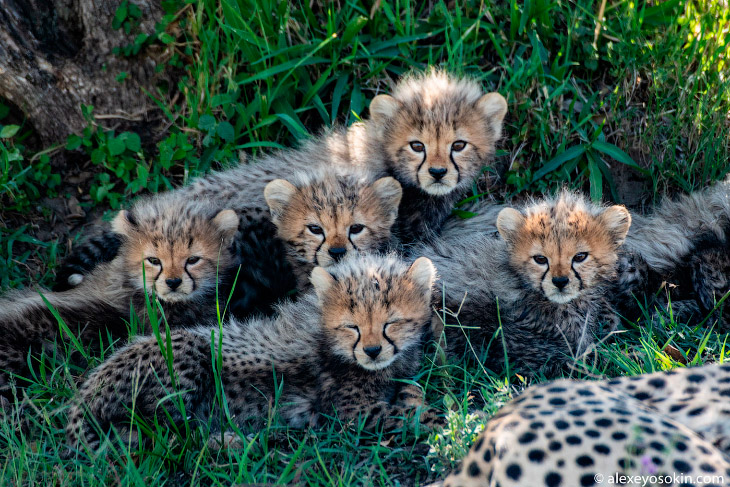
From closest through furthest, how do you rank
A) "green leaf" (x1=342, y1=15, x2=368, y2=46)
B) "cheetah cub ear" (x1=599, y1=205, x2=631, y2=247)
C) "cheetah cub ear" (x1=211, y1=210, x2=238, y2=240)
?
"cheetah cub ear" (x1=599, y1=205, x2=631, y2=247) → "cheetah cub ear" (x1=211, y1=210, x2=238, y2=240) → "green leaf" (x1=342, y1=15, x2=368, y2=46)

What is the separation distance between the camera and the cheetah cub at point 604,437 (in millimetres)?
2055

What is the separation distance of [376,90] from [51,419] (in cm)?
262

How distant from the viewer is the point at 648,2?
4.85m

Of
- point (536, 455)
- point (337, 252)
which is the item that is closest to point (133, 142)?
point (337, 252)

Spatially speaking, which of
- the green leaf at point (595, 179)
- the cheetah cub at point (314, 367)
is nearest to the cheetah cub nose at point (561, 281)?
the cheetah cub at point (314, 367)

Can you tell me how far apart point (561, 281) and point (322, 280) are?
3.53 feet

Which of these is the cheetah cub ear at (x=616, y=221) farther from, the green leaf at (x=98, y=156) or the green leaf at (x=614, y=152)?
the green leaf at (x=98, y=156)

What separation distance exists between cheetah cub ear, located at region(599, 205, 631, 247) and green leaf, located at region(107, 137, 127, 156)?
288 cm

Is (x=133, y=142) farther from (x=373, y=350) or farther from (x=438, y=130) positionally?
(x=373, y=350)

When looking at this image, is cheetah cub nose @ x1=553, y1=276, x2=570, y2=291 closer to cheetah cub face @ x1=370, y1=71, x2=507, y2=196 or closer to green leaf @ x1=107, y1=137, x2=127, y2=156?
cheetah cub face @ x1=370, y1=71, x2=507, y2=196

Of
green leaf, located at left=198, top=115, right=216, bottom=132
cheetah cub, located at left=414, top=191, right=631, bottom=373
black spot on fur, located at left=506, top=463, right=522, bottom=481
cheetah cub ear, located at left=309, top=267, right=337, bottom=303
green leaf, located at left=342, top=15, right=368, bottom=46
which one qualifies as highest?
green leaf, located at left=342, top=15, right=368, bottom=46

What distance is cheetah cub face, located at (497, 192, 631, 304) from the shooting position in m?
3.51

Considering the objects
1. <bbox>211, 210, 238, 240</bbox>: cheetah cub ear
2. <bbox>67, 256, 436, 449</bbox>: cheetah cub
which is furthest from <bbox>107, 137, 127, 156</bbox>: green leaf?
<bbox>67, 256, 436, 449</bbox>: cheetah cub

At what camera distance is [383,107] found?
165 inches
